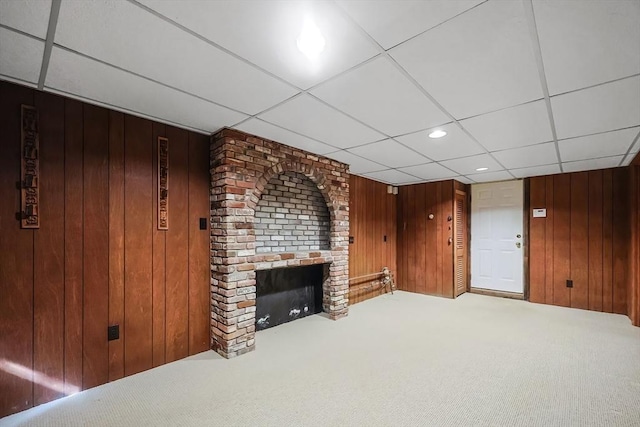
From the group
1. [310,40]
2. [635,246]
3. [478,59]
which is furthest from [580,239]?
[310,40]

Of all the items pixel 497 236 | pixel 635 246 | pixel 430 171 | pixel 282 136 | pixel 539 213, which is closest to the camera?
pixel 282 136

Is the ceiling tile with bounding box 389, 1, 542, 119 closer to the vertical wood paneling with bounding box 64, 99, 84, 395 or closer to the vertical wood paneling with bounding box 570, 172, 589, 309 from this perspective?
the vertical wood paneling with bounding box 64, 99, 84, 395

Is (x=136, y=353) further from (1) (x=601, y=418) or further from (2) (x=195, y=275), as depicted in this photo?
(1) (x=601, y=418)

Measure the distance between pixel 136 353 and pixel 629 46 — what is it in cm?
396

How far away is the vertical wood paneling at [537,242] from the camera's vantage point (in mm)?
4887

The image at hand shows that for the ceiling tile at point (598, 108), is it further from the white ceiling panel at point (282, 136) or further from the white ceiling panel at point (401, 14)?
the white ceiling panel at point (282, 136)

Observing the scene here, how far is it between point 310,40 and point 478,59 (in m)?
0.97

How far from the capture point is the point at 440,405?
206cm

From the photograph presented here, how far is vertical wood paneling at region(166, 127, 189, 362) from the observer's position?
2.69 meters

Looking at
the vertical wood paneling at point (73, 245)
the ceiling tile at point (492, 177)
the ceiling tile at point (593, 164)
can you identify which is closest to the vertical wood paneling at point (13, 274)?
the vertical wood paneling at point (73, 245)

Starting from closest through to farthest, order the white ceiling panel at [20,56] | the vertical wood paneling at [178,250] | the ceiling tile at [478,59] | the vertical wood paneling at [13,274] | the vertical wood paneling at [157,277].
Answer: the ceiling tile at [478,59], the white ceiling panel at [20,56], the vertical wood paneling at [13,274], the vertical wood paneling at [157,277], the vertical wood paneling at [178,250]

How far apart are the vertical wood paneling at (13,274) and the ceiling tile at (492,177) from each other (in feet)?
18.4

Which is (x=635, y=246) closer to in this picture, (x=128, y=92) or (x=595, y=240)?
(x=595, y=240)

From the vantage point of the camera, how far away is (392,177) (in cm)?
513
